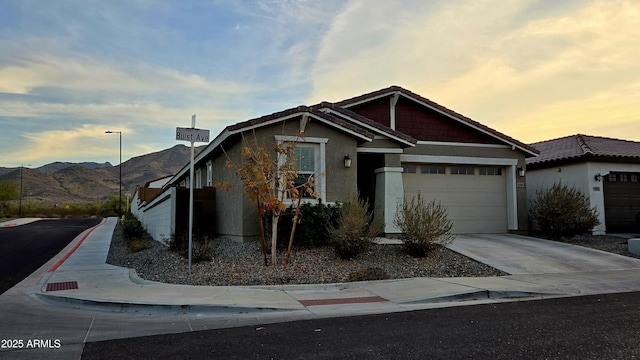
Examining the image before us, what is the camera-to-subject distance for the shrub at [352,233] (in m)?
11.6

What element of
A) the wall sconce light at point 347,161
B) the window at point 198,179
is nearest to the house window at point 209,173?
the window at point 198,179

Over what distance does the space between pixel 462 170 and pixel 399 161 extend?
3421 millimetres

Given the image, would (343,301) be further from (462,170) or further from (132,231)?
(132,231)

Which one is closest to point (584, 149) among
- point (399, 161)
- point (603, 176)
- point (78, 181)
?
point (603, 176)

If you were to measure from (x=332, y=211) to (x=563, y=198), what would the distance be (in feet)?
26.6

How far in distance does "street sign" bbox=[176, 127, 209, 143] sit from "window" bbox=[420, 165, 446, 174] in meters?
9.38

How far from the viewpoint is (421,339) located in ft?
19.6

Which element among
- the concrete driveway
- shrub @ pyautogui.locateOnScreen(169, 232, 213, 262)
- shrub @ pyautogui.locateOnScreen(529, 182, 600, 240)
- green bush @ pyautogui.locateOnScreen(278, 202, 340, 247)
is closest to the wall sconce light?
green bush @ pyautogui.locateOnScreen(278, 202, 340, 247)

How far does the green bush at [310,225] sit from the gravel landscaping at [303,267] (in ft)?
0.89

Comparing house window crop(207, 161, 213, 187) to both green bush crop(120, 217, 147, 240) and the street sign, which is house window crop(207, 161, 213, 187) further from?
the street sign

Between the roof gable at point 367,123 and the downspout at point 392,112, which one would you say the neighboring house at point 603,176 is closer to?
the downspout at point 392,112

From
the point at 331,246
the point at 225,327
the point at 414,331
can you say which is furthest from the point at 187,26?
the point at 414,331

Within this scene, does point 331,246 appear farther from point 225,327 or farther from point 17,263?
point 17,263

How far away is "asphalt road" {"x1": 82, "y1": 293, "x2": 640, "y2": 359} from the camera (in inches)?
213
